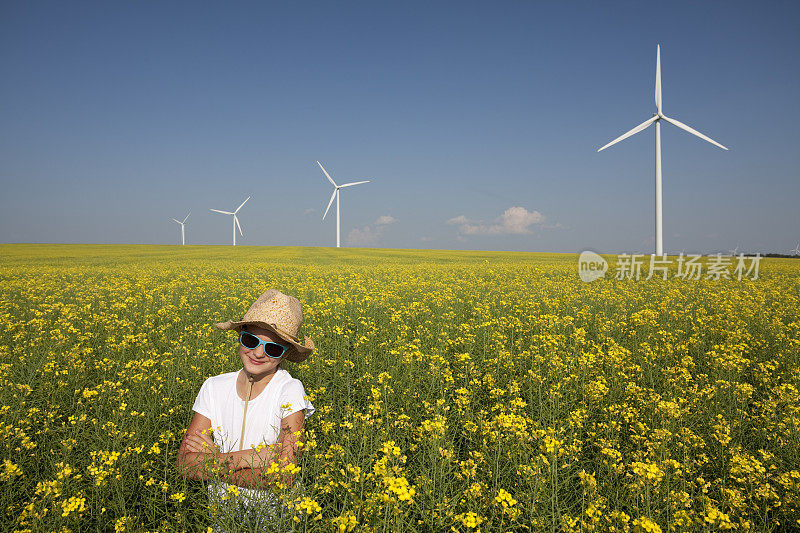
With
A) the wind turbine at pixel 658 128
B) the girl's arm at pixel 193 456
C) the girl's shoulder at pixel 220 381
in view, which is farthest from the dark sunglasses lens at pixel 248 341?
the wind turbine at pixel 658 128

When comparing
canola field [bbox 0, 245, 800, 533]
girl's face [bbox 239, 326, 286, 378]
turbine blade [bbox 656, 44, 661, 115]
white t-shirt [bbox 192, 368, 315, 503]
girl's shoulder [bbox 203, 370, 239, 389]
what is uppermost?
turbine blade [bbox 656, 44, 661, 115]

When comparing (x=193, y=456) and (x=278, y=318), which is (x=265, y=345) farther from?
(x=193, y=456)

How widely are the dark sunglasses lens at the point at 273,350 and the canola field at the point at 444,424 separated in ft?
2.44

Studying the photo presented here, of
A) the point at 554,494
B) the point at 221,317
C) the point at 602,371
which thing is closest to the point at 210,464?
the point at 554,494

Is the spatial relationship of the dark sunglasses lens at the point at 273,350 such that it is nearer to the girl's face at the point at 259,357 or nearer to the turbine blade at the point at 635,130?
the girl's face at the point at 259,357

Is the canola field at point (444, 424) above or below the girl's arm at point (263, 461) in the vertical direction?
below

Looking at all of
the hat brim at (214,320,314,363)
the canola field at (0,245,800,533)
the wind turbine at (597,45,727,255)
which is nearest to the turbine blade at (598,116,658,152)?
the wind turbine at (597,45,727,255)

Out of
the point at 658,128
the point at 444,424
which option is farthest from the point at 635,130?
the point at 444,424

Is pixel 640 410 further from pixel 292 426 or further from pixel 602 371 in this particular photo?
pixel 292 426

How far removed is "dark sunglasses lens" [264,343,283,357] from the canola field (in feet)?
2.44

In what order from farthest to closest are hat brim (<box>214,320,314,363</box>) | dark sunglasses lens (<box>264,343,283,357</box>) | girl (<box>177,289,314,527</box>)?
dark sunglasses lens (<box>264,343,283,357</box>)
hat brim (<box>214,320,314,363</box>)
girl (<box>177,289,314,527</box>)

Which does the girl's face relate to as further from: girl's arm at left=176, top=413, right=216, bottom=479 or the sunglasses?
girl's arm at left=176, top=413, right=216, bottom=479

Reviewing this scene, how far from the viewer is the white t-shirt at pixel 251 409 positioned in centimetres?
289

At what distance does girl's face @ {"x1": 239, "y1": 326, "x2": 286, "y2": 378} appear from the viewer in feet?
9.59
